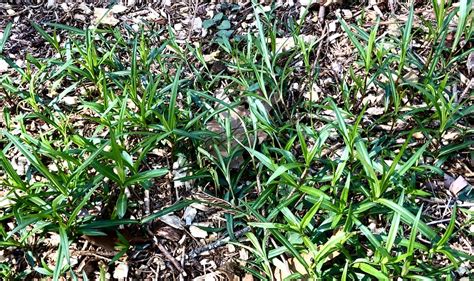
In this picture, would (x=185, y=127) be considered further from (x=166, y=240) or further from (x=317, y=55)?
(x=317, y=55)

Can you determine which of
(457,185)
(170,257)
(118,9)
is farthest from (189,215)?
(118,9)

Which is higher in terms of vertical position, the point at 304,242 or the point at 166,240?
the point at 304,242

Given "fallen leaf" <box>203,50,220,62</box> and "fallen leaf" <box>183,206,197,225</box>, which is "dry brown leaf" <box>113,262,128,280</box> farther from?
"fallen leaf" <box>203,50,220,62</box>

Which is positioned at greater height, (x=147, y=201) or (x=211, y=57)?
(x=211, y=57)

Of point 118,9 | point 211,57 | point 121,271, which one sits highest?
point 118,9

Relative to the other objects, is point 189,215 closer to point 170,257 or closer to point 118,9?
point 170,257

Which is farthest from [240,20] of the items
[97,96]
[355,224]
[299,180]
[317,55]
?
[355,224]

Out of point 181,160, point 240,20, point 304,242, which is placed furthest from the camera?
point 240,20

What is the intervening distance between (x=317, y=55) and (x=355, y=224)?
826 mm

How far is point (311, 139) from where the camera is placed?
206cm

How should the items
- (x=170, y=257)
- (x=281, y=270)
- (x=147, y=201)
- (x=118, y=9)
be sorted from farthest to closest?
(x=118, y=9), (x=147, y=201), (x=170, y=257), (x=281, y=270)

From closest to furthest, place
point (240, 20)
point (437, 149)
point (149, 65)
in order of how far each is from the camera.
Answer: point (437, 149) < point (149, 65) < point (240, 20)

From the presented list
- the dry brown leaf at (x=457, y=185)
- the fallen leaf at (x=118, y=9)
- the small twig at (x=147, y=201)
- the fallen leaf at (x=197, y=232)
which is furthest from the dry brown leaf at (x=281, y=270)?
the fallen leaf at (x=118, y=9)

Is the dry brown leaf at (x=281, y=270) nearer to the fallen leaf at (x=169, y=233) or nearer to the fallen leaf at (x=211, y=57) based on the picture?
the fallen leaf at (x=169, y=233)
